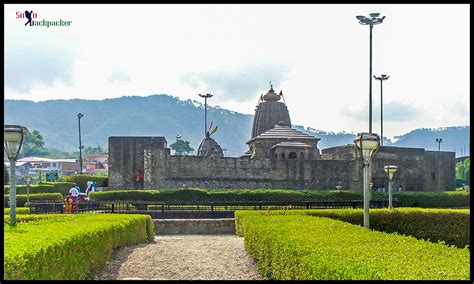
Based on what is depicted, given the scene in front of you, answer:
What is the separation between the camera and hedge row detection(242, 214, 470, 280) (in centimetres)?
563

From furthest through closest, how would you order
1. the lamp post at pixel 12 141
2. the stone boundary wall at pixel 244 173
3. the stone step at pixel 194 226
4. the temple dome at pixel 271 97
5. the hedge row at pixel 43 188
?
the temple dome at pixel 271 97 < the stone boundary wall at pixel 244 173 < the hedge row at pixel 43 188 < the stone step at pixel 194 226 < the lamp post at pixel 12 141

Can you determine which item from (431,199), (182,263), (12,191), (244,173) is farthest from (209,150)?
(12,191)

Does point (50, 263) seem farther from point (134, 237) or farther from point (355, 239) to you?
point (134, 237)

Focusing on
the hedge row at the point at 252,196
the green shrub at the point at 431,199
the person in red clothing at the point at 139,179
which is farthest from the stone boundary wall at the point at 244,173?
the green shrub at the point at 431,199

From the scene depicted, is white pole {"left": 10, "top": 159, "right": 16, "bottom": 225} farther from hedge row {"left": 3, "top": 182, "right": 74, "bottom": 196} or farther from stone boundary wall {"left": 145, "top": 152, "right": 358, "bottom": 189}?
stone boundary wall {"left": 145, "top": 152, "right": 358, "bottom": 189}

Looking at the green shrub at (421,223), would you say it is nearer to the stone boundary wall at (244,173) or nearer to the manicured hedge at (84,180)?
the stone boundary wall at (244,173)

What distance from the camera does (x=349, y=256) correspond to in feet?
22.0

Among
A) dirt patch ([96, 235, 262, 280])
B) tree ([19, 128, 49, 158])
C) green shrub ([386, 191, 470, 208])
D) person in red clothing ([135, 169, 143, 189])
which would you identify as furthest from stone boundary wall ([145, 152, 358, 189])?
tree ([19, 128, 49, 158])

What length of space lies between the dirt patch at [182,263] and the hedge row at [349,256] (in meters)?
0.84

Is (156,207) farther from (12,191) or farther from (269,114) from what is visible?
(269,114)

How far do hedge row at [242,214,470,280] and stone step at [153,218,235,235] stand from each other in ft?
34.6

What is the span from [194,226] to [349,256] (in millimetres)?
14930

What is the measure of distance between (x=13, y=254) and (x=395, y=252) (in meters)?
4.32

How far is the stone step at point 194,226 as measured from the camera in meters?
21.3
